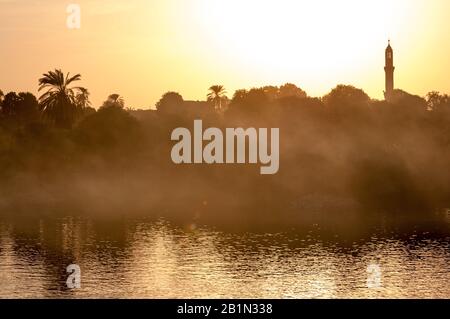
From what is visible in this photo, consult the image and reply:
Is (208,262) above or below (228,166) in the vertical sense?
below

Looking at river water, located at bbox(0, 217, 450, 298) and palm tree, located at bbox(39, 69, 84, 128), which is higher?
palm tree, located at bbox(39, 69, 84, 128)

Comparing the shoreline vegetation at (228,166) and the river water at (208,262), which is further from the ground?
the shoreline vegetation at (228,166)

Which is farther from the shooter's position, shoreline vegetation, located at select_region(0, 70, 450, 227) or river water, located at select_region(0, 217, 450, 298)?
shoreline vegetation, located at select_region(0, 70, 450, 227)

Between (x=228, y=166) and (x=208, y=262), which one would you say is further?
(x=228, y=166)

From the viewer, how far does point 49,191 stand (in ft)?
583

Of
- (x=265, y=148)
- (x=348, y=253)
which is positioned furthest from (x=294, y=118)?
(x=348, y=253)

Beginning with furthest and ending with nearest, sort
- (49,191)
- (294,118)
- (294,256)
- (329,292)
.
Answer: (294,118) → (49,191) → (294,256) → (329,292)

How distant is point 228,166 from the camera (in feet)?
609

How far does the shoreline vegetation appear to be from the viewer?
172 metres

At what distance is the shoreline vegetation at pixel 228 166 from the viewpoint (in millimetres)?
172375

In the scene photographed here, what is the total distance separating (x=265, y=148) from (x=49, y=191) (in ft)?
174

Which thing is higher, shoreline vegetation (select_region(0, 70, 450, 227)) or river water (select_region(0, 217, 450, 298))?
shoreline vegetation (select_region(0, 70, 450, 227))

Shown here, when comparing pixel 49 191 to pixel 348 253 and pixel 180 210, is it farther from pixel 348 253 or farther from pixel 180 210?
pixel 348 253
